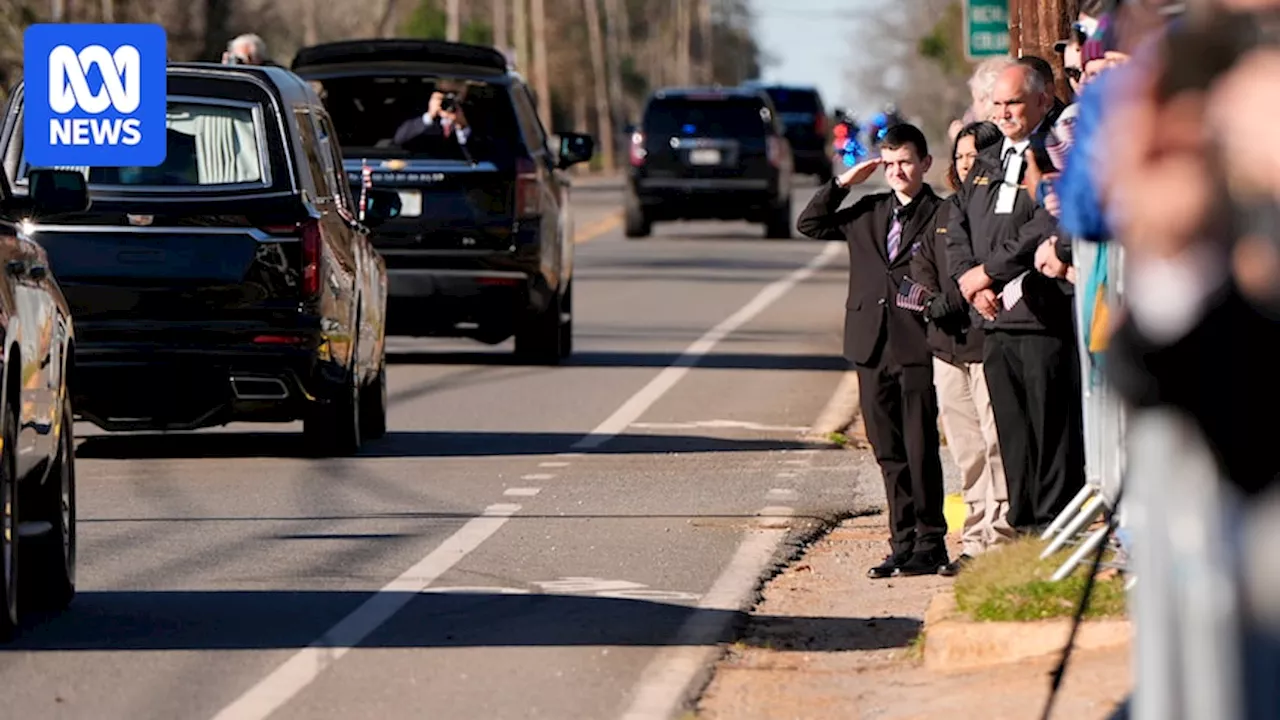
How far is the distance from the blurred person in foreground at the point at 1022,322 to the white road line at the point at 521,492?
3143 millimetres

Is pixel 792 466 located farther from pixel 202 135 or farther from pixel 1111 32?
pixel 1111 32

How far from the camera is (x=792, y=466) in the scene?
1419 centimetres

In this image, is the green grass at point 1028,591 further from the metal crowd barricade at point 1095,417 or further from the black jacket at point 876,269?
the black jacket at point 876,269

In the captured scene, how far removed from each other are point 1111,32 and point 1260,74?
292cm

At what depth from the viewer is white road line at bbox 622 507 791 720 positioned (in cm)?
799

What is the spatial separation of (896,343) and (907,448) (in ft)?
1.22

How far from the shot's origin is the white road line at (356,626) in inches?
313

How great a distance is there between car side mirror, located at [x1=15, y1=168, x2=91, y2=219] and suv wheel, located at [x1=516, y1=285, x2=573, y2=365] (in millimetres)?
10257

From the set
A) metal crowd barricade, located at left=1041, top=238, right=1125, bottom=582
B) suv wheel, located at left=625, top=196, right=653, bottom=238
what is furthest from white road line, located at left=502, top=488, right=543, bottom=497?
suv wheel, located at left=625, top=196, right=653, bottom=238

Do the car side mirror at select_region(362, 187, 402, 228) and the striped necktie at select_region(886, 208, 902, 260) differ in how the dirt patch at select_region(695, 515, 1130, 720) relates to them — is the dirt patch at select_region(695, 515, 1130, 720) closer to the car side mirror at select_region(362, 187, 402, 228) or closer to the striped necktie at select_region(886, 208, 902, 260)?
the striped necktie at select_region(886, 208, 902, 260)

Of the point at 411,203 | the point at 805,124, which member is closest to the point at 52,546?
the point at 411,203

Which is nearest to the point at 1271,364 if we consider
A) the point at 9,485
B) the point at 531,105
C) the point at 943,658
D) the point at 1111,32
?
the point at 1111,32

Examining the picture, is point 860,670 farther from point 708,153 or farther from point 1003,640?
point 708,153

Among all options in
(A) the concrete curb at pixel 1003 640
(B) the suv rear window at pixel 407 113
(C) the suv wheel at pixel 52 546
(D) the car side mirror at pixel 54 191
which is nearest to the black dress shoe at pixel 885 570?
(A) the concrete curb at pixel 1003 640
